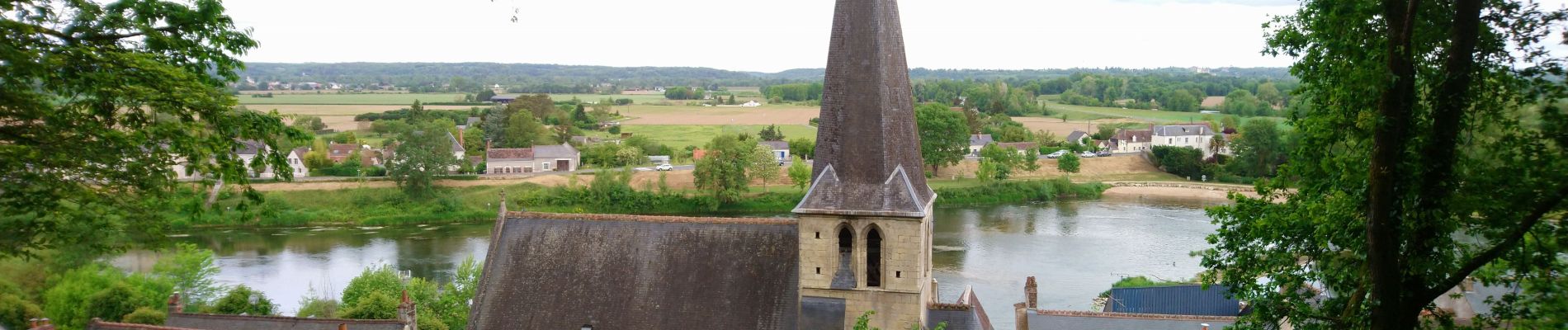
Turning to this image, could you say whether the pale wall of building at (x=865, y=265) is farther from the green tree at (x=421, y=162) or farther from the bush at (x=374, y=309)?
the green tree at (x=421, y=162)

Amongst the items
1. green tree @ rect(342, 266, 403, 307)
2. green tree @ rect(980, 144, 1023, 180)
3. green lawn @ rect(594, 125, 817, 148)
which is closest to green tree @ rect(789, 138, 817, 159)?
green lawn @ rect(594, 125, 817, 148)

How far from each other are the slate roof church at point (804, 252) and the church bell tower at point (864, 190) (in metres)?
0.02

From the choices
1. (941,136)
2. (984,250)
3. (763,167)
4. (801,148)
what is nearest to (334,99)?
(801,148)

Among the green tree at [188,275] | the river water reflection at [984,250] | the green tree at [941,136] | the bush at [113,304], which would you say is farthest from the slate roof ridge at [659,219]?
the green tree at [941,136]

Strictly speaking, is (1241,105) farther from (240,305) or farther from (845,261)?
(845,261)

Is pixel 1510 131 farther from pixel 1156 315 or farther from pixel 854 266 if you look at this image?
pixel 1156 315

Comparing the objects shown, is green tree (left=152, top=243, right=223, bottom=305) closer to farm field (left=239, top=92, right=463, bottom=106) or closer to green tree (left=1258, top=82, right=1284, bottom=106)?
green tree (left=1258, top=82, right=1284, bottom=106)

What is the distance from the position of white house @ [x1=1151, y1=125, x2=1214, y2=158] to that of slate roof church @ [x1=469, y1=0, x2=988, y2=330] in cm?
6618

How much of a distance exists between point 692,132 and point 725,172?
4527cm

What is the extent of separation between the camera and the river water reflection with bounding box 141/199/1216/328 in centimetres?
3556

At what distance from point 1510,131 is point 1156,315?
1650 centimetres

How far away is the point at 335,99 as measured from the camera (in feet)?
523

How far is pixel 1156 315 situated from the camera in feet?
Result: 76.6

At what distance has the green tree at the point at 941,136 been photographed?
219 feet
